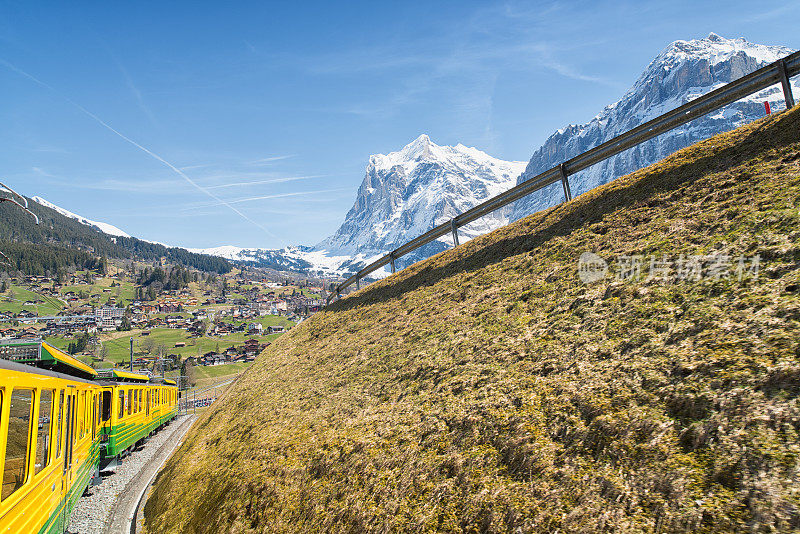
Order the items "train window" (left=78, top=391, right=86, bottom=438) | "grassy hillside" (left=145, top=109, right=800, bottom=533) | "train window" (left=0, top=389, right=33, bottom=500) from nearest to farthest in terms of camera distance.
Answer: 1. "grassy hillside" (left=145, top=109, right=800, bottom=533)
2. "train window" (left=0, top=389, right=33, bottom=500)
3. "train window" (left=78, top=391, right=86, bottom=438)

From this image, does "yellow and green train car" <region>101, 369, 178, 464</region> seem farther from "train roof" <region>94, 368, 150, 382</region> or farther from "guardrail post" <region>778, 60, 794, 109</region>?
"guardrail post" <region>778, 60, 794, 109</region>

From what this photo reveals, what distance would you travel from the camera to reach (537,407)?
5.78 m

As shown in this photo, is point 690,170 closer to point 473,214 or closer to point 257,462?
point 473,214

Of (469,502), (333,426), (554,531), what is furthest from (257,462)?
(554,531)

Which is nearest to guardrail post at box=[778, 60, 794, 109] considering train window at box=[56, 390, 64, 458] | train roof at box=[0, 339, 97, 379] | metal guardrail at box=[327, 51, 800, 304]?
metal guardrail at box=[327, 51, 800, 304]

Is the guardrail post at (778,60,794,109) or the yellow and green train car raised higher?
the guardrail post at (778,60,794,109)

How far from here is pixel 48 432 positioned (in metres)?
9.09

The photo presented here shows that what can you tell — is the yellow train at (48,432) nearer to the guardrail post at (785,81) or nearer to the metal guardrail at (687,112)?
the metal guardrail at (687,112)

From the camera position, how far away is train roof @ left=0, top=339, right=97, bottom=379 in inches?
421

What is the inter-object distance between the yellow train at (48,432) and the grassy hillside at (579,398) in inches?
118

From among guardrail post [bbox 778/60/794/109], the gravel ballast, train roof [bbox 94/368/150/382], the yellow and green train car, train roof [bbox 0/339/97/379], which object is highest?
guardrail post [bbox 778/60/794/109]

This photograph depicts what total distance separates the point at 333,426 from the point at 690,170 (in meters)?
9.86

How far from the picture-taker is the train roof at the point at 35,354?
10.7 metres

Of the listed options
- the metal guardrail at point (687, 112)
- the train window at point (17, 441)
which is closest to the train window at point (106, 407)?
the train window at point (17, 441)
